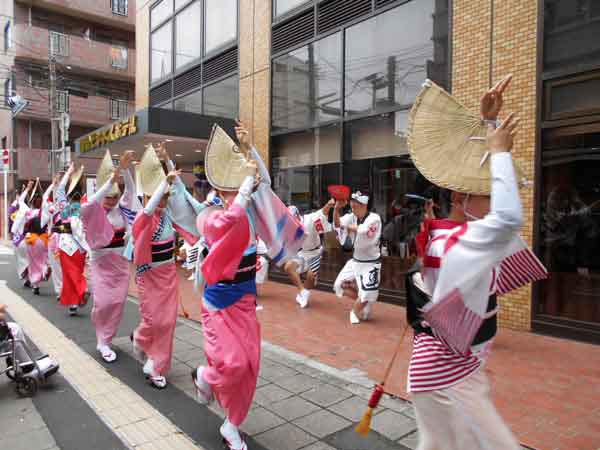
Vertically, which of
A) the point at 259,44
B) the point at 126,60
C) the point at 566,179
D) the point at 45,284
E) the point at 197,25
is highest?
the point at 126,60

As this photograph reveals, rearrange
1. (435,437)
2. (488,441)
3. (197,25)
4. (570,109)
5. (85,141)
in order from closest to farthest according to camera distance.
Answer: (488,441)
(435,437)
(570,109)
(197,25)
(85,141)

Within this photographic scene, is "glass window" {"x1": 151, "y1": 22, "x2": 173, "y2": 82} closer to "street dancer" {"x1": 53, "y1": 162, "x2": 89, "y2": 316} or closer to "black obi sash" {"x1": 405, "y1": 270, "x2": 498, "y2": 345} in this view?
"street dancer" {"x1": 53, "y1": 162, "x2": 89, "y2": 316}

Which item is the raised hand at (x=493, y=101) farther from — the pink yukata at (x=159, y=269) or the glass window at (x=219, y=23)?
the glass window at (x=219, y=23)

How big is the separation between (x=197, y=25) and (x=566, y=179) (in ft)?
34.4

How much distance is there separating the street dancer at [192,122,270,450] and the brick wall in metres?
3.98

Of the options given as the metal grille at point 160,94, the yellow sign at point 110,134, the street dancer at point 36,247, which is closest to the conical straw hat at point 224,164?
the street dancer at point 36,247

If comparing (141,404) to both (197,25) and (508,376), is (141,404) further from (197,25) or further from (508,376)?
(197,25)

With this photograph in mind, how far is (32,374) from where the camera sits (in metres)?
4.03

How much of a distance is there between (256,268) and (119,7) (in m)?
26.0

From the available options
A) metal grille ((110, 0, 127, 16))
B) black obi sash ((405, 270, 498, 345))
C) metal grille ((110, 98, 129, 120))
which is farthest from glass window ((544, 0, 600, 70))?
metal grille ((110, 0, 127, 16))

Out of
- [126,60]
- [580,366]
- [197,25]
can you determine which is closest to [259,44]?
[197,25]

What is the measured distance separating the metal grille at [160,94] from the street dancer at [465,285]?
13472 millimetres

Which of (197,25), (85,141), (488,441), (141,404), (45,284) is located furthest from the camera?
(85,141)

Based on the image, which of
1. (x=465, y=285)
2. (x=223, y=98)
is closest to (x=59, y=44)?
(x=223, y=98)
